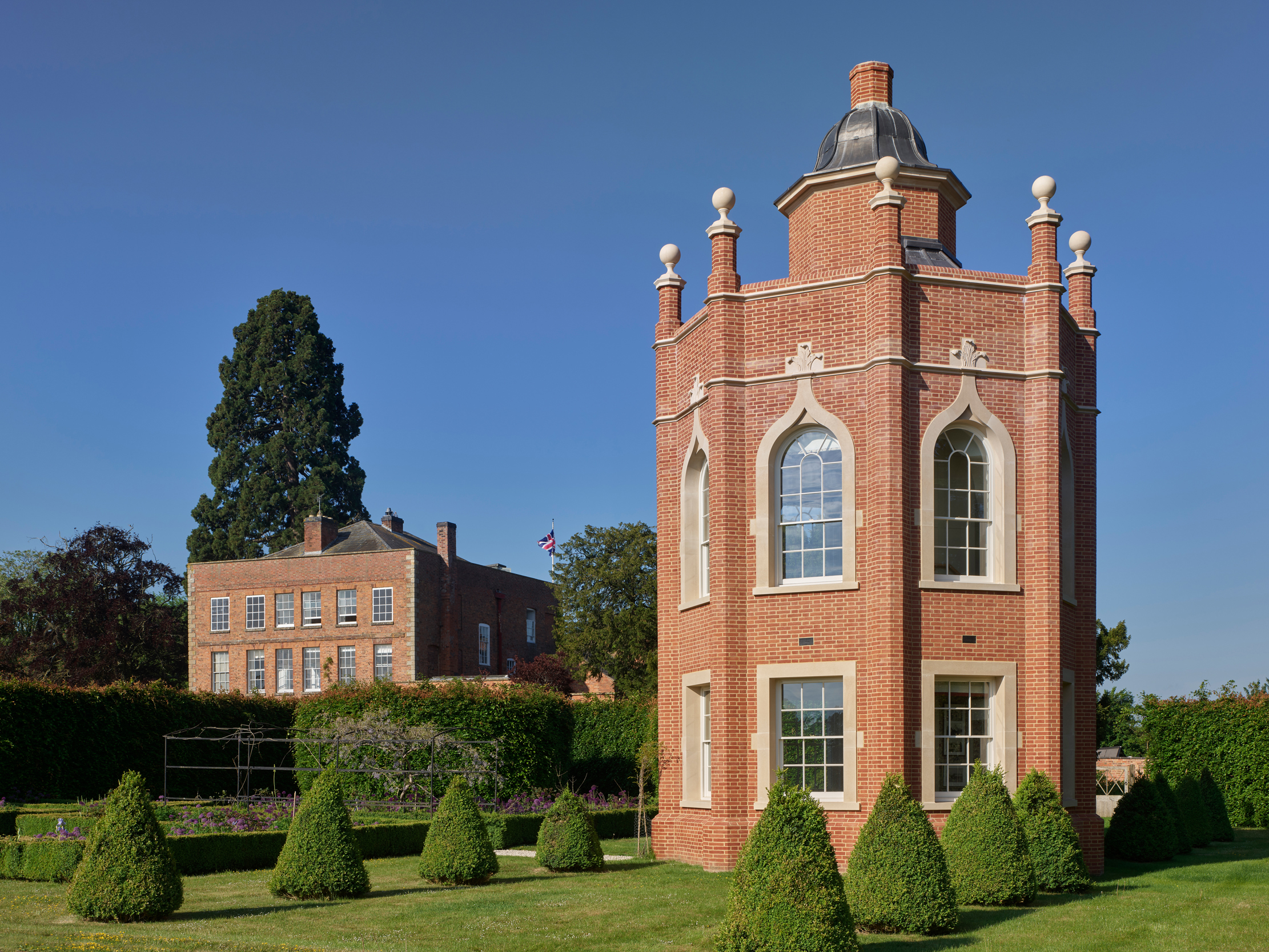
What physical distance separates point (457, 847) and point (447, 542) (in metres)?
40.1

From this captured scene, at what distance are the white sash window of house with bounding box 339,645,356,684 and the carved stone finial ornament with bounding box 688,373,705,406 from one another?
121 feet

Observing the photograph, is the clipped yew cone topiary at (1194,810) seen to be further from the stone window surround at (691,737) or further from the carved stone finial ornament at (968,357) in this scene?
the carved stone finial ornament at (968,357)

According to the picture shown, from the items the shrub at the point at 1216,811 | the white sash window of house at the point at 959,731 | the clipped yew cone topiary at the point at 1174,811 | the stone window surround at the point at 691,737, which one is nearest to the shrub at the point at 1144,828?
the clipped yew cone topiary at the point at 1174,811

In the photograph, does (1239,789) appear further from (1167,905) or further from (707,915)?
(707,915)

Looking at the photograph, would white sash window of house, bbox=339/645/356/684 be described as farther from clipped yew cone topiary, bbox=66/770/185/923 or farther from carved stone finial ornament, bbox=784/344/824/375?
clipped yew cone topiary, bbox=66/770/185/923

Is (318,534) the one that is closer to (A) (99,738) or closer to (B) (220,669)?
(B) (220,669)

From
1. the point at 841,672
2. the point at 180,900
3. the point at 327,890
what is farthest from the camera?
the point at 841,672

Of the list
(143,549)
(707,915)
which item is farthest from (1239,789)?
(143,549)

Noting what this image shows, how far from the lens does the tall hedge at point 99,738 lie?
27.8 m

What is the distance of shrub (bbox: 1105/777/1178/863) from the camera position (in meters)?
21.4

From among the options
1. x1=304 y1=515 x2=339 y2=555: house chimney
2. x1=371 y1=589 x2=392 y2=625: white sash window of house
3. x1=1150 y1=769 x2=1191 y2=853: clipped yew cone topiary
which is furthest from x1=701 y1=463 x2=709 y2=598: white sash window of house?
x1=304 y1=515 x2=339 y2=555: house chimney

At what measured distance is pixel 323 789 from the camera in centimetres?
1655

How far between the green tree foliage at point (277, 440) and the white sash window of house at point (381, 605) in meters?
10.1

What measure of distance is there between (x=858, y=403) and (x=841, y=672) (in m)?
4.16
